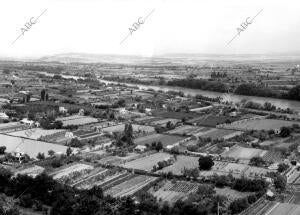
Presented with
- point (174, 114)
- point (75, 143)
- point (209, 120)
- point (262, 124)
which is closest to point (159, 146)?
point (75, 143)

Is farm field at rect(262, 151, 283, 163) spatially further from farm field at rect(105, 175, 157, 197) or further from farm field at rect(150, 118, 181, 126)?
farm field at rect(150, 118, 181, 126)

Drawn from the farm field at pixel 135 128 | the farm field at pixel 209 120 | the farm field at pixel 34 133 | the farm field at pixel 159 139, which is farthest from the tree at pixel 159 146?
the farm field at pixel 209 120

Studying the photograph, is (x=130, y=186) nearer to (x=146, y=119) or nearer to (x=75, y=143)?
(x=75, y=143)

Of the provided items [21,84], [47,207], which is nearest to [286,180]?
[47,207]

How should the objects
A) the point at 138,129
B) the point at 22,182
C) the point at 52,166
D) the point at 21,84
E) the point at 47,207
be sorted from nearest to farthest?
the point at 47,207 < the point at 22,182 < the point at 52,166 < the point at 138,129 < the point at 21,84

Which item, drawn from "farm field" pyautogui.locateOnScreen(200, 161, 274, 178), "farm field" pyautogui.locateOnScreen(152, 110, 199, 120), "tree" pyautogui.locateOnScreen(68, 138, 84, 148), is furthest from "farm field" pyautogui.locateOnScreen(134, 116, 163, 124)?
"farm field" pyautogui.locateOnScreen(200, 161, 274, 178)

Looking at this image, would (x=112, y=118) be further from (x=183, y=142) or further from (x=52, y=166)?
(x=52, y=166)
